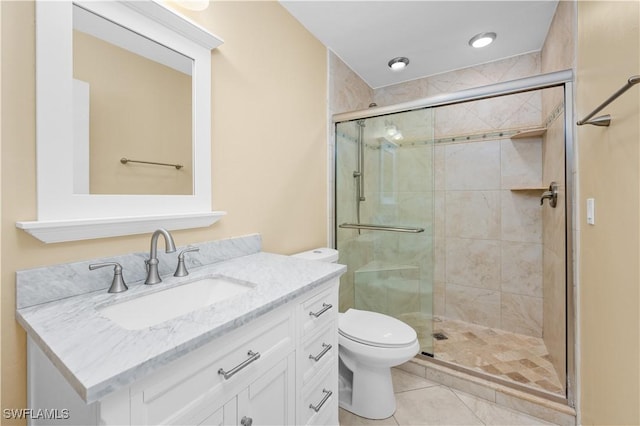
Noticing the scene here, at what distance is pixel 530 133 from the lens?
7.22ft

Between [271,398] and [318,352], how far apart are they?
0.29 metres

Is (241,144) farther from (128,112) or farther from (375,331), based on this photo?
(375,331)

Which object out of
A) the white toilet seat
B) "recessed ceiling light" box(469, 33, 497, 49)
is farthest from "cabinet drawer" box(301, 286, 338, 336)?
"recessed ceiling light" box(469, 33, 497, 49)

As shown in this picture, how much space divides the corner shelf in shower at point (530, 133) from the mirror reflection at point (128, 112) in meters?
2.38

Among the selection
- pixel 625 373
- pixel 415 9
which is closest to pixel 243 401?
pixel 625 373

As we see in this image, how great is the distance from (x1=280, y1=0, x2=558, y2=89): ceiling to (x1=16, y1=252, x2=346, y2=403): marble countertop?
1761 millimetres

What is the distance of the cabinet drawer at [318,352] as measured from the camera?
42.1 inches

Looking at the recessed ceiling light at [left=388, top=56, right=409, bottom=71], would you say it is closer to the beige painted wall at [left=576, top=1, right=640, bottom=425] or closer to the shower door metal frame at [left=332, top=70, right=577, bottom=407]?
the shower door metal frame at [left=332, top=70, right=577, bottom=407]

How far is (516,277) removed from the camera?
7.95 feet

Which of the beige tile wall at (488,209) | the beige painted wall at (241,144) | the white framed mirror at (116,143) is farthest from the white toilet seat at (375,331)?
the white framed mirror at (116,143)

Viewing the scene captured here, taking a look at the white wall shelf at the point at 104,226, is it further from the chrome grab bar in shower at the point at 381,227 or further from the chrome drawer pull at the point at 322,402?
the chrome grab bar in shower at the point at 381,227

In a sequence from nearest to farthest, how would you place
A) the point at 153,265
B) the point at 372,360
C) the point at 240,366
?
the point at 240,366 → the point at 153,265 → the point at 372,360

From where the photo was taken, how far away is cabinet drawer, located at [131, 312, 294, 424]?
0.59 meters

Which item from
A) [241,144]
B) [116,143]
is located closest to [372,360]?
[241,144]
